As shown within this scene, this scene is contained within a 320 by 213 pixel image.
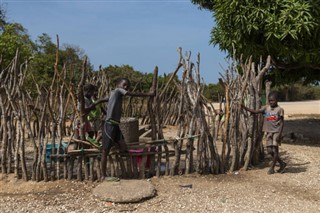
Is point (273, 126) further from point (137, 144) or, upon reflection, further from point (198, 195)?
point (137, 144)

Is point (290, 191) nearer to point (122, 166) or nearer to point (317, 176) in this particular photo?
point (317, 176)

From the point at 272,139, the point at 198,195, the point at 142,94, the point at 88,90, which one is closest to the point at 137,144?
the point at 142,94

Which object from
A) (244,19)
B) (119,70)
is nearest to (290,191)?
(244,19)

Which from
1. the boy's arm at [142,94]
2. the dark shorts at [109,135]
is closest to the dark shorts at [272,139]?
the boy's arm at [142,94]

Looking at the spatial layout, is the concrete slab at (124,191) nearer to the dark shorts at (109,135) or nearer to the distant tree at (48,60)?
the dark shorts at (109,135)

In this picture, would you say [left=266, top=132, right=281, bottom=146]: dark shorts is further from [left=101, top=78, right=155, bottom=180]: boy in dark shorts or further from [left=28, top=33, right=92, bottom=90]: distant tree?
[left=28, top=33, right=92, bottom=90]: distant tree

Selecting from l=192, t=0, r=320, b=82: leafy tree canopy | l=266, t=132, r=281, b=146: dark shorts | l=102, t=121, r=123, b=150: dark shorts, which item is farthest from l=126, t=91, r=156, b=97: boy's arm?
l=192, t=0, r=320, b=82: leafy tree canopy

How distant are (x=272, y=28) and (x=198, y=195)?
4265mm

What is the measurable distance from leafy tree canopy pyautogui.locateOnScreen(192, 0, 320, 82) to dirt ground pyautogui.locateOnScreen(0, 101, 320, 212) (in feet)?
9.78

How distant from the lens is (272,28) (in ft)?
22.9

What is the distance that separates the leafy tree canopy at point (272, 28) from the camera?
6.82m

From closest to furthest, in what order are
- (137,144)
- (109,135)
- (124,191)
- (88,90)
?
(124,191) < (109,135) < (137,144) < (88,90)

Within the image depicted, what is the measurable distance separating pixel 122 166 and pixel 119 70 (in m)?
20.8

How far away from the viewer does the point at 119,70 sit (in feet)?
81.8
